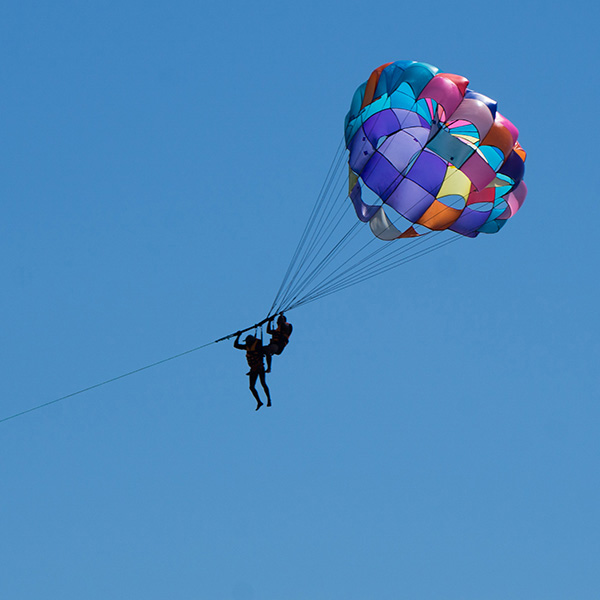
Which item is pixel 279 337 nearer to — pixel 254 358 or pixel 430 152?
pixel 254 358

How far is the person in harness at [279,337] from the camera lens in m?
26.6

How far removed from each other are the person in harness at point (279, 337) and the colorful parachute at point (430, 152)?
3.21 m

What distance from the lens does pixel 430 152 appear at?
28.1 m

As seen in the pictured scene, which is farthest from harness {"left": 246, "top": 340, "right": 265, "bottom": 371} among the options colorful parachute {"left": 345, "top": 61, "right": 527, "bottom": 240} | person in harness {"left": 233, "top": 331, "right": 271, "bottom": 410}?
colorful parachute {"left": 345, "top": 61, "right": 527, "bottom": 240}

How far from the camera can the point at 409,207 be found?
28.2 meters

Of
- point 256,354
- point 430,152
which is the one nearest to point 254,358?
point 256,354

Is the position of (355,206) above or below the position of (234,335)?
above

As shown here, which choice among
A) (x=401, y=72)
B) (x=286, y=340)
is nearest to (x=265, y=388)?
(x=286, y=340)

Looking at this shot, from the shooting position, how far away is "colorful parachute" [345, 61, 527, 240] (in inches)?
1078

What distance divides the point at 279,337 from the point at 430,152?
14.5 feet

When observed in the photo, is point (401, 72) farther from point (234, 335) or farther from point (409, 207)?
point (234, 335)

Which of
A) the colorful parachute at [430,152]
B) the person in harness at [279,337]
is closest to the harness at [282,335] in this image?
the person in harness at [279,337]

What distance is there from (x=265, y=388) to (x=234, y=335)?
1.12 metres

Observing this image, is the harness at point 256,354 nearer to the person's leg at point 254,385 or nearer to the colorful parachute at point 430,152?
the person's leg at point 254,385
